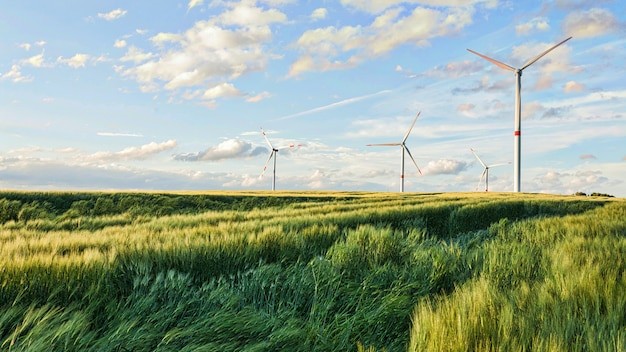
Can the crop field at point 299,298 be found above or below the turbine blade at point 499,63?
below

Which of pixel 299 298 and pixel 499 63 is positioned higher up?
pixel 499 63

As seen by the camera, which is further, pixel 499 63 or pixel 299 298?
pixel 499 63

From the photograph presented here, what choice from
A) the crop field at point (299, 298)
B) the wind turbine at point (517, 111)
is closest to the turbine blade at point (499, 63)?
the wind turbine at point (517, 111)

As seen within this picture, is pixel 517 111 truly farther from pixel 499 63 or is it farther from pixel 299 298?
pixel 299 298

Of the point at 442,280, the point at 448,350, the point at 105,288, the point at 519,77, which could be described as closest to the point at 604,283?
the point at 442,280

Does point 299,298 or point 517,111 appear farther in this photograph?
point 517,111

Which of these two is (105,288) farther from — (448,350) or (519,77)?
(519,77)

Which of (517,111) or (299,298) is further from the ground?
(517,111)

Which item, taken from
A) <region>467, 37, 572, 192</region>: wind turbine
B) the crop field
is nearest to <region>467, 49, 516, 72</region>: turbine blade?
<region>467, 37, 572, 192</region>: wind turbine

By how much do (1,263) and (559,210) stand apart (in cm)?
2438

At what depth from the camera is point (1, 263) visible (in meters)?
3.73

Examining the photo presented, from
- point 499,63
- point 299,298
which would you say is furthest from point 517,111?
point 299,298

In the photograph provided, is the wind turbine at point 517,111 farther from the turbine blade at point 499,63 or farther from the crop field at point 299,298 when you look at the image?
the crop field at point 299,298

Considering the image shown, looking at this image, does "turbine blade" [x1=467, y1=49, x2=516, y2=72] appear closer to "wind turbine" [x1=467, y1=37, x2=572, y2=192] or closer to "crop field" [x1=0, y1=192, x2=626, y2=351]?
"wind turbine" [x1=467, y1=37, x2=572, y2=192]
